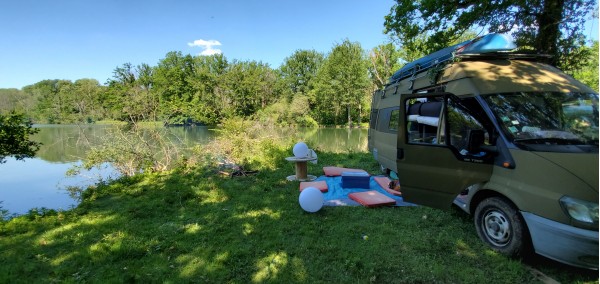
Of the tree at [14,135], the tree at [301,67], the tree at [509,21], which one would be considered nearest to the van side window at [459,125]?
the tree at [509,21]

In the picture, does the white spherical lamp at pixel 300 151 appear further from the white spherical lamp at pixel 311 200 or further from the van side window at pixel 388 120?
the white spherical lamp at pixel 311 200

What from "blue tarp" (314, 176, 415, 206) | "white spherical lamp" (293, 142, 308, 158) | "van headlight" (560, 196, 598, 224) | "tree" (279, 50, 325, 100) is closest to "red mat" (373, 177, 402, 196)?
"blue tarp" (314, 176, 415, 206)

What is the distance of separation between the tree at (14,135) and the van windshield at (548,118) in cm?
985

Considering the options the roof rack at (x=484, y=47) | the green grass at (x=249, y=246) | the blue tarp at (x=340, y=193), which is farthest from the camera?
the blue tarp at (x=340, y=193)

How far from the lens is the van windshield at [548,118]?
126 inches

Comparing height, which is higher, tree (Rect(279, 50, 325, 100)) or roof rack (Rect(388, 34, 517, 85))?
tree (Rect(279, 50, 325, 100))

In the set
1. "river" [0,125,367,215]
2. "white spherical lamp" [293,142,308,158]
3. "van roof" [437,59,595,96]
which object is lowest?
"river" [0,125,367,215]

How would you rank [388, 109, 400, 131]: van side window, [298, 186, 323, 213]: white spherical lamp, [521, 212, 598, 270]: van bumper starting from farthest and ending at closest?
1. [388, 109, 400, 131]: van side window
2. [298, 186, 323, 213]: white spherical lamp
3. [521, 212, 598, 270]: van bumper

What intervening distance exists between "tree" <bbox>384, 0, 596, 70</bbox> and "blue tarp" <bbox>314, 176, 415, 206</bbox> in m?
4.40

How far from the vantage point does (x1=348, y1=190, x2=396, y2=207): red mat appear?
5363 millimetres

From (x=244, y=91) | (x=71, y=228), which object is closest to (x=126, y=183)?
(x=71, y=228)

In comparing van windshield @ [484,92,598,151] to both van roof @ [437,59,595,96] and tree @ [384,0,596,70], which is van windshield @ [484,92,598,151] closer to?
van roof @ [437,59,595,96]

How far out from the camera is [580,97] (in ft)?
12.1

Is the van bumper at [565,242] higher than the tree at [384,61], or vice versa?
the tree at [384,61]
